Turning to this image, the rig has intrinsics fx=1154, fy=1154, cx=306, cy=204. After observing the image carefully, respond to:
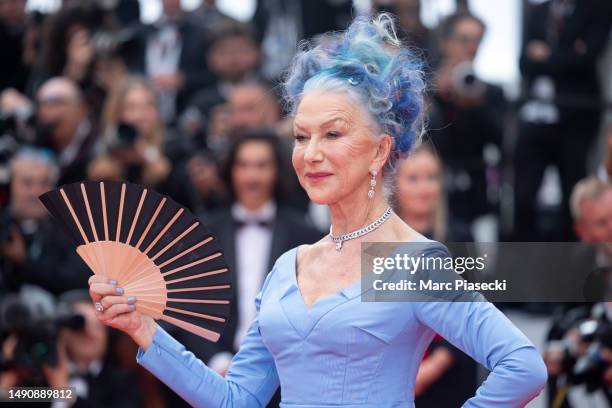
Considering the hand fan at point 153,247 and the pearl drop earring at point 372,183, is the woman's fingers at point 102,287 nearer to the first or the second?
the hand fan at point 153,247

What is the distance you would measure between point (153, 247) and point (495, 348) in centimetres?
83

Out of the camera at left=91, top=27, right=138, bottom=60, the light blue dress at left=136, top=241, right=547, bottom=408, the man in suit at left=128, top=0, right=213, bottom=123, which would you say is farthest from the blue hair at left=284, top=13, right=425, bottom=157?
the man in suit at left=128, top=0, right=213, bottom=123

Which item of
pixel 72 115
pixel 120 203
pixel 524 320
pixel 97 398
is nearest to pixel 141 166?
pixel 72 115

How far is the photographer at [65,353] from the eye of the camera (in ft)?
14.4

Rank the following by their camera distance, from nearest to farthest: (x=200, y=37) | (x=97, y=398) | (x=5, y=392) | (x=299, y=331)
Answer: (x=299, y=331), (x=5, y=392), (x=97, y=398), (x=200, y=37)

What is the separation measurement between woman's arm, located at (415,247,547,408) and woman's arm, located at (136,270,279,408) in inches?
20.5

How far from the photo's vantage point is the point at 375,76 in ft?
9.00

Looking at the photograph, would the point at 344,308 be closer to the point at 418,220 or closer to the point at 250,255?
the point at 418,220

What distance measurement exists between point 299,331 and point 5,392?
1.97 meters

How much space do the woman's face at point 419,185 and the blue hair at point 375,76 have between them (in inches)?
74.5

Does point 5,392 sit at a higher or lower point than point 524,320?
lower

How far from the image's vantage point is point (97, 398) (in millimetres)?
4660

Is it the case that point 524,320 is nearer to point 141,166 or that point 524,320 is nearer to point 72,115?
point 141,166

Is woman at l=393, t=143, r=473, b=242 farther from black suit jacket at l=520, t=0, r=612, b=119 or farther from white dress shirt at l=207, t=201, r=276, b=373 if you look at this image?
black suit jacket at l=520, t=0, r=612, b=119
